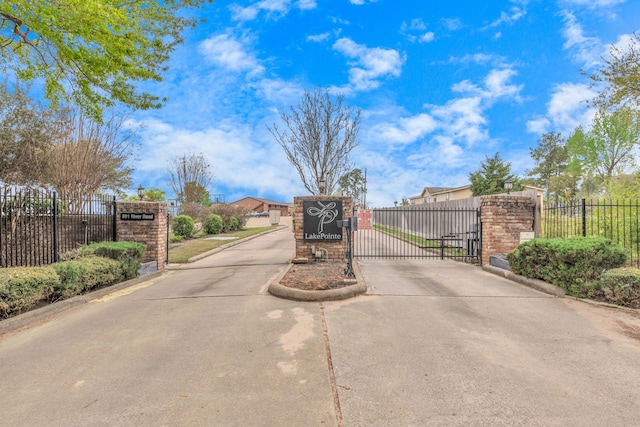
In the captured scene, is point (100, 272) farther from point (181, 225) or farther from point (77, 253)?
point (181, 225)

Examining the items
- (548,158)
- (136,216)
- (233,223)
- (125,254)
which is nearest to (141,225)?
(136,216)

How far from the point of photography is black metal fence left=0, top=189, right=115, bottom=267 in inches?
258

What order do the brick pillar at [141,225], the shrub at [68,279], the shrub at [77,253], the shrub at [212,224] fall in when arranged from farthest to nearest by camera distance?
the shrub at [212,224] → the brick pillar at [141,225] → the shrub at [77,253] → the shrub at [68,279]

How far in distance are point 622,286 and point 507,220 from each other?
4200 millimetres

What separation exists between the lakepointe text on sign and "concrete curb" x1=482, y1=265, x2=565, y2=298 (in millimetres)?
9362

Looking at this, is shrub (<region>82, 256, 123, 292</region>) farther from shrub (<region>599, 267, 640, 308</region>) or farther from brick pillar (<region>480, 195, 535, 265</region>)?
brick pillar (<region>480, 195, 535, 265</region>)

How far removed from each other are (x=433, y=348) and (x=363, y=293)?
256 cm

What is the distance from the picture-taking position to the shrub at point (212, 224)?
21734mm

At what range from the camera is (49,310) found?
5.24 meters

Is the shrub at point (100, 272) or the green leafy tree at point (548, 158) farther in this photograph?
the green leafy tree at point (548, 158)

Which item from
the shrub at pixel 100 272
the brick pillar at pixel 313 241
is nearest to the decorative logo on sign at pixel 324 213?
the brick pillar at pixel 313 241

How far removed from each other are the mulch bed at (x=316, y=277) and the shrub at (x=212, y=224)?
46.6 ft

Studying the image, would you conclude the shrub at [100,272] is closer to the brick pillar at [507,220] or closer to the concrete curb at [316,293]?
the concrete curb at [316,293]

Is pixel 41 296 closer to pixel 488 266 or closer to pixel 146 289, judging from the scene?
pixel 146 289
